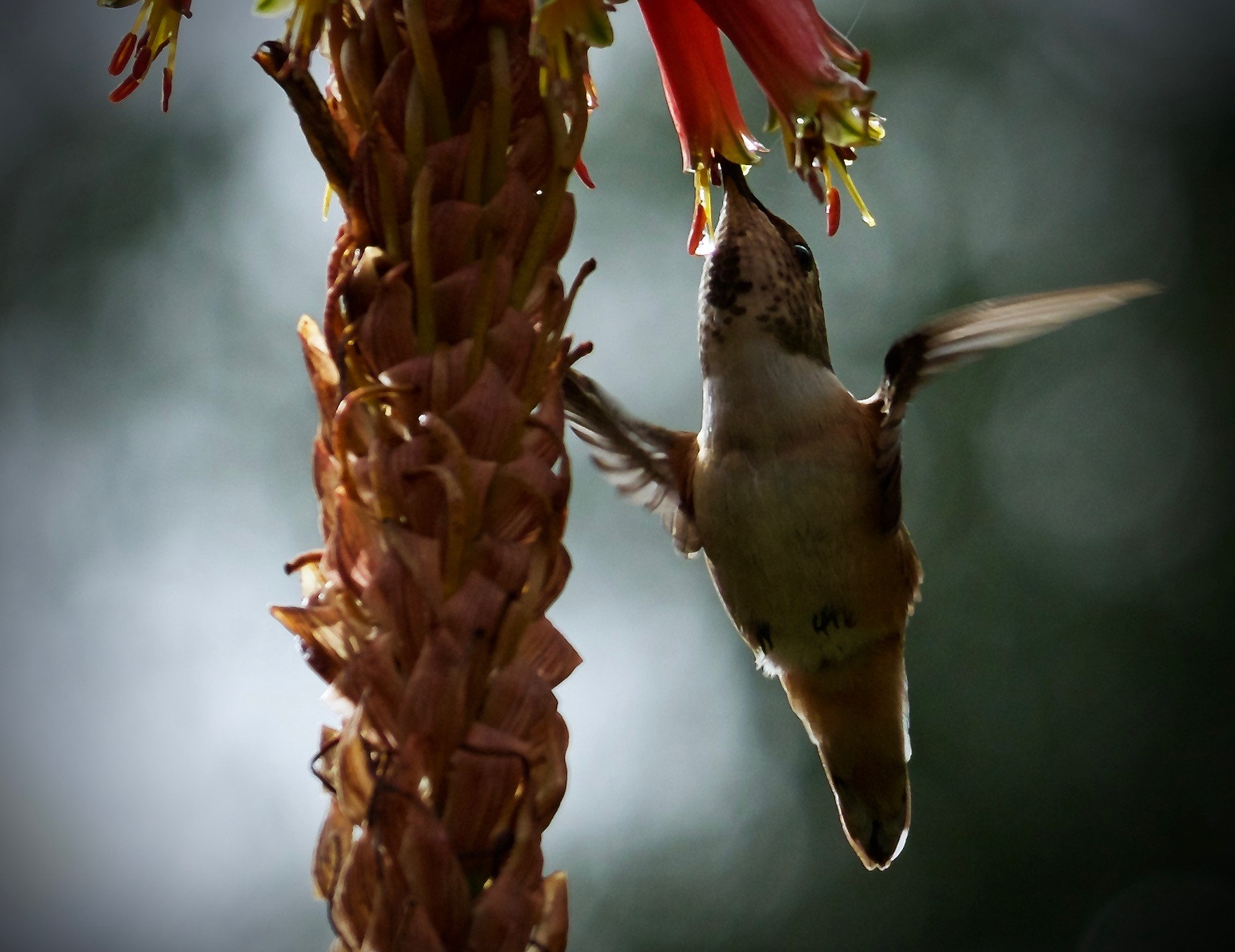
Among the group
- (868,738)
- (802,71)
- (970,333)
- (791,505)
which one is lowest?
(868,738)

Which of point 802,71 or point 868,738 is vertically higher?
point 802,71

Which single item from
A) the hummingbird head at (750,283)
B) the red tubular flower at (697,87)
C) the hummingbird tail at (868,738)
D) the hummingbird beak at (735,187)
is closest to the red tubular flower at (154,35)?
the red tubular flower at (697,87)

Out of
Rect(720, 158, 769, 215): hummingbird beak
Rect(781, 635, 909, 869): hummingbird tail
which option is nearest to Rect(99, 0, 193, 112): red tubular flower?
Rect(720, 158, 769, 215): hummingbird beak

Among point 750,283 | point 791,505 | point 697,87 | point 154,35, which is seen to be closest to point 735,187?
point 750,283

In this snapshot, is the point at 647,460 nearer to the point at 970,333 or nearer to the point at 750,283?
the point at 750,283

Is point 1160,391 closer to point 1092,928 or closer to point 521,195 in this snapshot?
point 1092,928

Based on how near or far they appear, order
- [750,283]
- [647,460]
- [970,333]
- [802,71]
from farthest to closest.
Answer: [647,460] → [750,283] → [970,333] → [802,71]

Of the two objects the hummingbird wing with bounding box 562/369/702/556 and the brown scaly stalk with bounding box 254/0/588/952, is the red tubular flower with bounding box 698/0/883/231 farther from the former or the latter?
the hummingbird wing with bounding box 562/369/702/556
